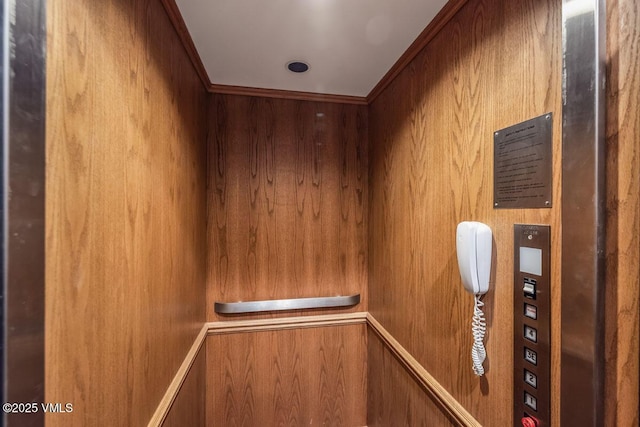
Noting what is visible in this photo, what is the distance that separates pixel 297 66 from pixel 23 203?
1.42 meters

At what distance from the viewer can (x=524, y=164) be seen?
0.80 metres

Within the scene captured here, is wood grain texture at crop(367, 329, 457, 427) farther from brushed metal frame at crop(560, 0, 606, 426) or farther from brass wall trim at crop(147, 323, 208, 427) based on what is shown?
brass wall trim at crop(147, 323, 208, 427)

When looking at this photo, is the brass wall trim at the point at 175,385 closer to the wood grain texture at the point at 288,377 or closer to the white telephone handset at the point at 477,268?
the wood grain texture at the point at 288,377

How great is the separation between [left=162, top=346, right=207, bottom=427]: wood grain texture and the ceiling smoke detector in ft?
5.58

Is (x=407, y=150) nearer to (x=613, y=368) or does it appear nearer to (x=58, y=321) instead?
(x=613, y=368)

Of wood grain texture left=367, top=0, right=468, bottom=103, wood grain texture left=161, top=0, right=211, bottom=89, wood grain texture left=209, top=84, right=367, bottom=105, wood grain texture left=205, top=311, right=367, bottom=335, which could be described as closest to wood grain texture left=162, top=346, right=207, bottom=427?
wood grain texture left=205, top=311, right=367, bottom=335

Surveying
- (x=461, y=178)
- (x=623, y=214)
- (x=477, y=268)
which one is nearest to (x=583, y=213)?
(x=623, y=214)

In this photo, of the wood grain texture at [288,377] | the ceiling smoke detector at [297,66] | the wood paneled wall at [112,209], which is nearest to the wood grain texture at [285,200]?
the wood grain texture at [288,377]

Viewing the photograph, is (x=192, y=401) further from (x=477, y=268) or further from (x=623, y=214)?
(x=623, y=214)

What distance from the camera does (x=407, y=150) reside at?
1470mm

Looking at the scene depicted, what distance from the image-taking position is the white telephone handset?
2.94ft

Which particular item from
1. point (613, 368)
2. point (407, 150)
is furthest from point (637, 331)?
point (407, 150)

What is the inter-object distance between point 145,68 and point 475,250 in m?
1.24

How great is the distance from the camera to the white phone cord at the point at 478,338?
91 centimetres
